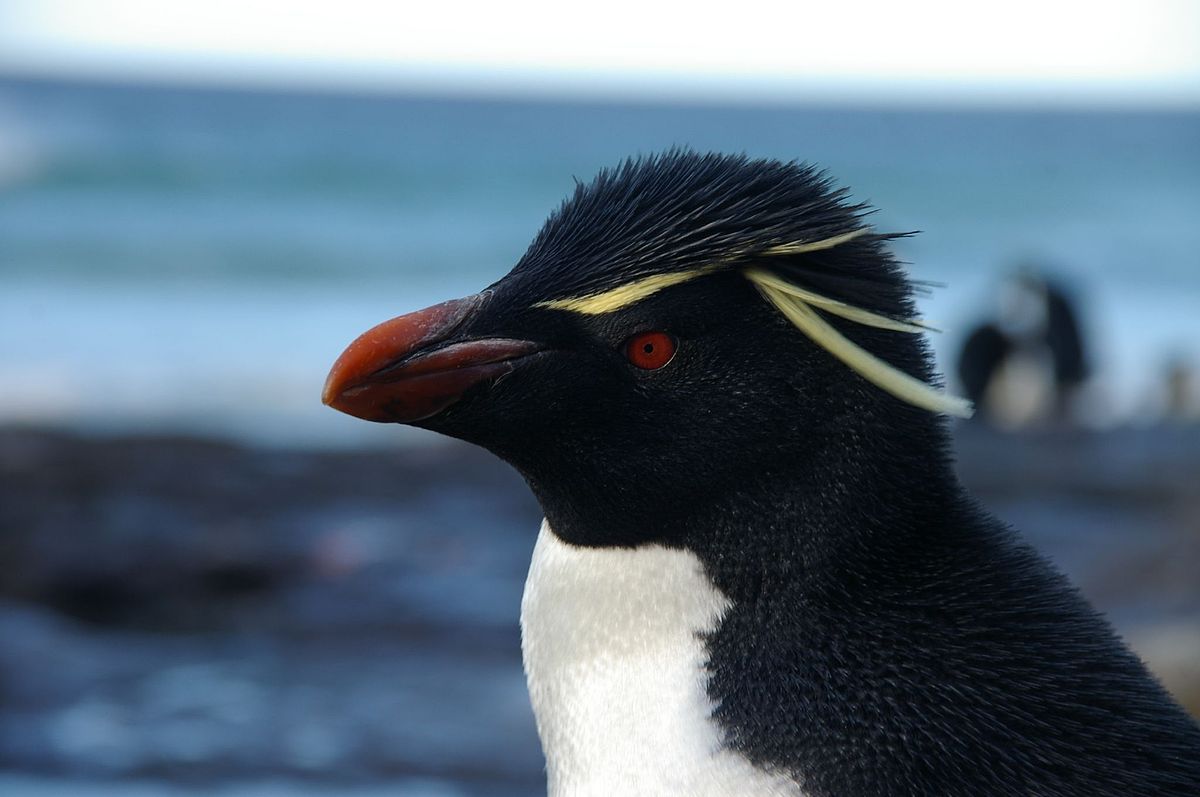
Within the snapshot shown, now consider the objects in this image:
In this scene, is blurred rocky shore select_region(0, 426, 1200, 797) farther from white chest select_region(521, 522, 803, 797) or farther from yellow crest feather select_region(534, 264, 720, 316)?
yellow crest feather select_region(534, 264, 720, 316)

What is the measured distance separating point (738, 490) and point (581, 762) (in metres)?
0.39

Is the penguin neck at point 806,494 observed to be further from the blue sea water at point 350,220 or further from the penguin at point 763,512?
the blue sea water at point 350,220

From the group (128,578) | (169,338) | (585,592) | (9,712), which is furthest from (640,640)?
(169,338)

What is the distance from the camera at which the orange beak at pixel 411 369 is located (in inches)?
69.5

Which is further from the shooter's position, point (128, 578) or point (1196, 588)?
point (128, 578)

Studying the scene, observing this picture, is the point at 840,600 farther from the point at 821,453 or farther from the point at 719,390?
the point at 719,390

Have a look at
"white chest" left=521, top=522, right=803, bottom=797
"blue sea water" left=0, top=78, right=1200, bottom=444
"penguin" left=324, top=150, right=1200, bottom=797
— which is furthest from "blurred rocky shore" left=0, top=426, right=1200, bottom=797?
"penguin" left=324, top=150, right=1200, bottom=797

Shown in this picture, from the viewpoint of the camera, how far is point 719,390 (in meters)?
1.79

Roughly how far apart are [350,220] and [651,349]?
24093 mm

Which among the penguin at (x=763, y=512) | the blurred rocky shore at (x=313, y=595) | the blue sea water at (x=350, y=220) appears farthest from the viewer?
the blue sea water at (x=350, y=220)

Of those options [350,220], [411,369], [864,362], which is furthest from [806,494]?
[350,220]

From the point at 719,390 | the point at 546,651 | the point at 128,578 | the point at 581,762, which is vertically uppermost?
the point at 128,578

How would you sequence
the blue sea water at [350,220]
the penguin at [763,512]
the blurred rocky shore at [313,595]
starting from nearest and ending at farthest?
1. the penguin at [763,512]
2. the blurred rocky shore at [313,595]
3. the blue sea water at [350,220]

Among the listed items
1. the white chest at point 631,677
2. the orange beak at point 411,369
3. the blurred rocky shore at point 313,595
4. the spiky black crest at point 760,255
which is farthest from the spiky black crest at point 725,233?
the blurred rocky shore at point 313,595
